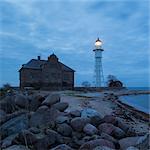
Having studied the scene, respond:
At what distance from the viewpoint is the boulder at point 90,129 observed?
775 cm

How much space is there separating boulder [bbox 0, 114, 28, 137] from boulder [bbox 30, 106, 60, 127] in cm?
24

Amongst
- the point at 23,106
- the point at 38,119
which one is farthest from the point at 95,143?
the point at 23,106

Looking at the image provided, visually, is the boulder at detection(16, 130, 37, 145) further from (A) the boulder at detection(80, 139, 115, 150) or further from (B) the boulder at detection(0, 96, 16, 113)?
(B) the boulder at detection(0, 96, 16, 113)

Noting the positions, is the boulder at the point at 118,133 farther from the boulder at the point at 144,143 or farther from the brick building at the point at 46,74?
the brick building at the point at 46,74

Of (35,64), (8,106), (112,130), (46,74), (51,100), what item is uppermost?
(35,64)

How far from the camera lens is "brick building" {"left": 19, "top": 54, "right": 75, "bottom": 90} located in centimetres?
3909

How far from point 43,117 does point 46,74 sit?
31.4 meters

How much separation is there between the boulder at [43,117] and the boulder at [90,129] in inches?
53.5

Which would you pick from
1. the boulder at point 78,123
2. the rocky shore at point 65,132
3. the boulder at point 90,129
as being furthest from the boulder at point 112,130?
the boulder at point 78,123

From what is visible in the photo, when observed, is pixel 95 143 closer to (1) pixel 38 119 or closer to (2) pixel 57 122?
(2) pixel 57 122

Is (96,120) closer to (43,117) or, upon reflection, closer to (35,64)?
(43,117)

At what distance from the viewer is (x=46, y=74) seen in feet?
132

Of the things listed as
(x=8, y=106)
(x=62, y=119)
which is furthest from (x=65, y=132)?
(x=8, y=106)

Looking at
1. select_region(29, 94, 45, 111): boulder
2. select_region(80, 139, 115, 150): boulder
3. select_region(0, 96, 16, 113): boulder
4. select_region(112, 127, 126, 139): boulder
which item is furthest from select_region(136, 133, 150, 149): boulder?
select_region(0, 96, 16, 113): boulder
